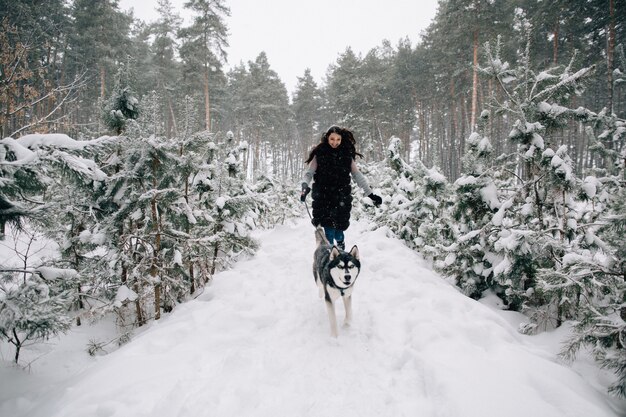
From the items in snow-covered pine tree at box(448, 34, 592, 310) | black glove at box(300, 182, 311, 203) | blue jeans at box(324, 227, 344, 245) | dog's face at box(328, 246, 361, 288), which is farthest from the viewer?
blue jeans at box(324, 227, 344, 245)

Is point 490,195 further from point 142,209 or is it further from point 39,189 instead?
point 39,189

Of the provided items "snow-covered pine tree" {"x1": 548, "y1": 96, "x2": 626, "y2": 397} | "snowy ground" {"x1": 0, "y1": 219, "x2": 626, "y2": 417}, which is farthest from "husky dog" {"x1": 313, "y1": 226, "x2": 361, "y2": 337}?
"snow-covered pine tree" {"x1": 548, "y1": 96, "x2": 626, "y2": 397}

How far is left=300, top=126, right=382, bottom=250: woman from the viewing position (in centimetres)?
534

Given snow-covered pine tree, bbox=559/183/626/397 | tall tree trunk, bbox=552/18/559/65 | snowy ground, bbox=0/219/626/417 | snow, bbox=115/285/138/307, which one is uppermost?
tall tree trunk, bbox=552/18/559/65

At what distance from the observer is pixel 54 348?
4980mm

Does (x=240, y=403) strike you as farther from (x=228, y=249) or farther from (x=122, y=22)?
(x=122, y=22)

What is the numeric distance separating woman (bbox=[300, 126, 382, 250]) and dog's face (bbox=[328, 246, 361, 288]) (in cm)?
149

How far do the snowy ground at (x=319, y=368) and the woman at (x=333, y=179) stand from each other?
1509mm

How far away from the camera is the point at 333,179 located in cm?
540

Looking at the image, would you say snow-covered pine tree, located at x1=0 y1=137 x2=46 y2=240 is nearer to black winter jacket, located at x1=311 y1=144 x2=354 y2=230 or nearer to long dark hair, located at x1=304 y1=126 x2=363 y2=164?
long dark hair, located at x1=304 y1=126 x2=363 y2=164

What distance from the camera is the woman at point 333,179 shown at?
5.34 metres

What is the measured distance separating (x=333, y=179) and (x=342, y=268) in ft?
7.18

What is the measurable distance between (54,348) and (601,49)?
A: 33092 millimetres

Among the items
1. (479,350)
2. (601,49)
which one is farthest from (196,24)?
(601,49)
